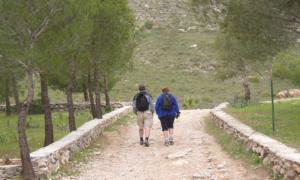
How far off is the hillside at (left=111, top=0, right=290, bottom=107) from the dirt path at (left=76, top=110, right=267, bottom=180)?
24250 mm

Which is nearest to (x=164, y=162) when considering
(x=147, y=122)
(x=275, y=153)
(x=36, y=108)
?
(x=275, y=153)

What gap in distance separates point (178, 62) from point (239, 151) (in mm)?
50121

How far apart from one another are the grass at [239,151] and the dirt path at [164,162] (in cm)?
20

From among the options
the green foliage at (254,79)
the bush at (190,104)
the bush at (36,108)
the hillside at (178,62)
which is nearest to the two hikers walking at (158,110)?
the bush at (36,108)

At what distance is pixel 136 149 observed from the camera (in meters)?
16.7

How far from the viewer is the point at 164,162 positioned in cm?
1388

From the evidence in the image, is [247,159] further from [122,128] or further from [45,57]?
[122,128]

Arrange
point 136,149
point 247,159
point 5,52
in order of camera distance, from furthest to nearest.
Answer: point 136,149
point 247,159
point 5,52

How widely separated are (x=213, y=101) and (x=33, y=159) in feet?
113

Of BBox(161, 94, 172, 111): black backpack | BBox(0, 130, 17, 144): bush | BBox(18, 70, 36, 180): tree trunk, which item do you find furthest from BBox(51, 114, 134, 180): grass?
BBox(0, 130, 17, 144): bush

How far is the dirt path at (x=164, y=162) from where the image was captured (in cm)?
1206

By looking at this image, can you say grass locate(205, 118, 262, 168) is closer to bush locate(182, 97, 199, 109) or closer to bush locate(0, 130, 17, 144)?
bush locate(0, 130, 17, 144)

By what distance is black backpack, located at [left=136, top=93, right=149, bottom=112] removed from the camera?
1739 centimetres

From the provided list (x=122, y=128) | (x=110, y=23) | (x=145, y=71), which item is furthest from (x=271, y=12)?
(x=145, y=71)
